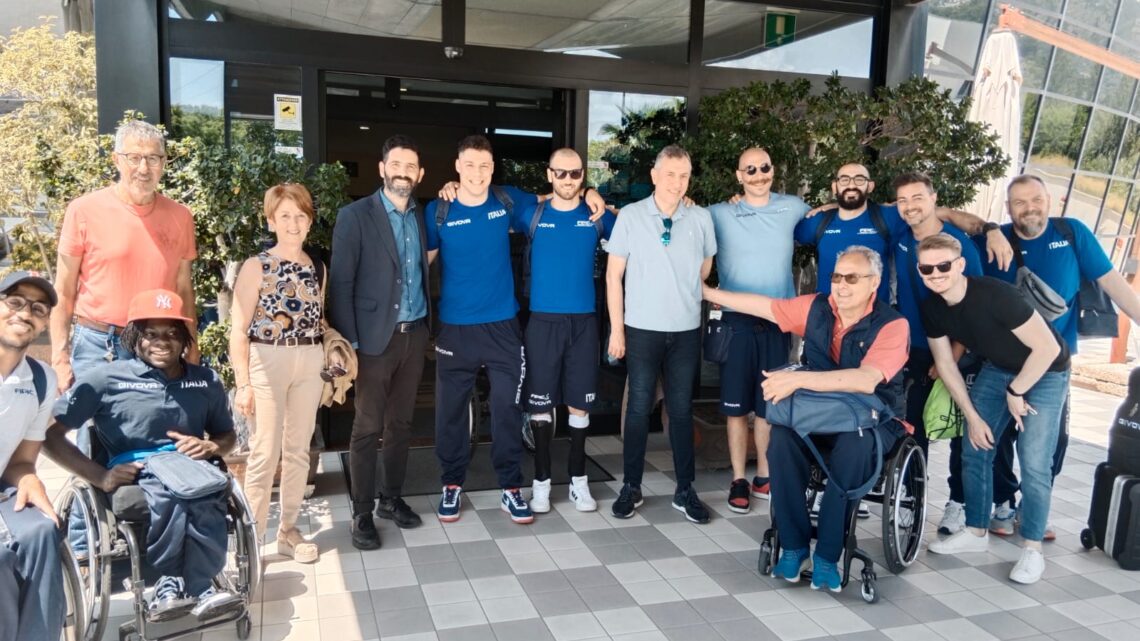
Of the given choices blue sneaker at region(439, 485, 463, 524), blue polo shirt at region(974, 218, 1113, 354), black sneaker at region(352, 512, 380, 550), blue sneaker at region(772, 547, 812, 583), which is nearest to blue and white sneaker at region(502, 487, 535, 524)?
blue sneaker at region(439, 485, 463, 524)

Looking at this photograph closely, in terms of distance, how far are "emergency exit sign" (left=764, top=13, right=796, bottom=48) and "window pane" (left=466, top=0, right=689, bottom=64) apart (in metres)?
0.59

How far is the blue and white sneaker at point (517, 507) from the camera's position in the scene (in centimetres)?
407

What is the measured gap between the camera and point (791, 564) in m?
3.41

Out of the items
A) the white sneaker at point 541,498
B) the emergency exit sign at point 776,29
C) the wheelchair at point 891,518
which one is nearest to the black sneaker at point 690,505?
the wheelchair at point 891,518

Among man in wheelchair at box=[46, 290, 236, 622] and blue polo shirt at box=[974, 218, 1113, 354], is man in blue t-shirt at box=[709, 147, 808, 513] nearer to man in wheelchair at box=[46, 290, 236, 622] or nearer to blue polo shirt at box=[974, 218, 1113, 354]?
blue polo shirt at box=[974, 218, 1113, 354]

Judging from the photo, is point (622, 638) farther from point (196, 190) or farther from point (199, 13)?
point (199, 13)

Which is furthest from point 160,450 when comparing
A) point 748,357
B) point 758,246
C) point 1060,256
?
point 1060,256

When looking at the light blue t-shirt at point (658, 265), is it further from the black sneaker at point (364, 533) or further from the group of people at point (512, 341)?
the black sneaker at point (364, 533)

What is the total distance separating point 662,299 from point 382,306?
1.31 metres

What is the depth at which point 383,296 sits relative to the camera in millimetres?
3689

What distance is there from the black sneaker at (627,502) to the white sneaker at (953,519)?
148 cm

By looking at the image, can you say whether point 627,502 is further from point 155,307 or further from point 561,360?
point 155,307

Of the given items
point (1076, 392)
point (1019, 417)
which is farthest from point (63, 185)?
point (1076, 392)

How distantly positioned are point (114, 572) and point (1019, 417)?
3584 mm
